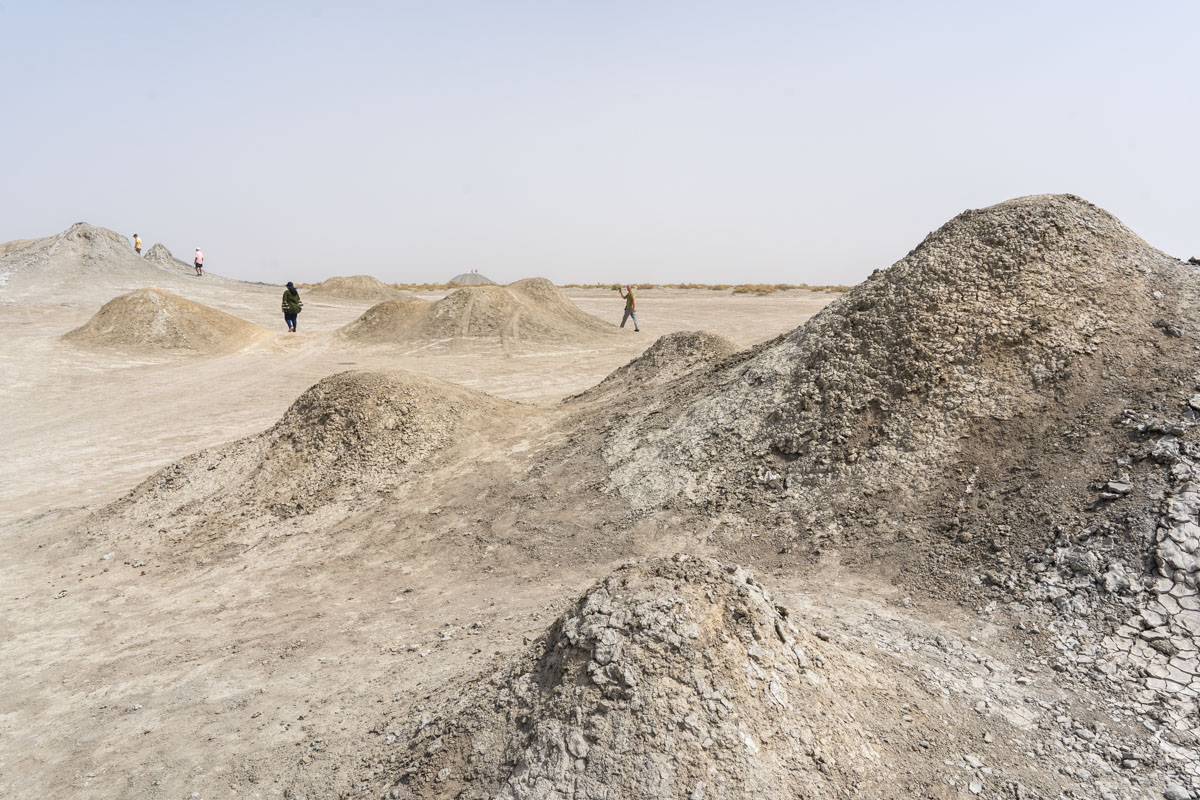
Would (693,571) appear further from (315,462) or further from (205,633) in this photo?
(315,462)

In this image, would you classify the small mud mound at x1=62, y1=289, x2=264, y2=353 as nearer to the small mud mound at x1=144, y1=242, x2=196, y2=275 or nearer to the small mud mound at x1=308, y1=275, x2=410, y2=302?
the small mud mound at x1=308, y1=275, x2=410, y2=302

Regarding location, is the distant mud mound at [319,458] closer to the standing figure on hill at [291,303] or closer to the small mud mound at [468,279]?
the standing figure on hill at [291,303]

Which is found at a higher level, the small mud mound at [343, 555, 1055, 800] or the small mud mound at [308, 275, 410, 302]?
the small mud mound at [308, 275, 410, 302]

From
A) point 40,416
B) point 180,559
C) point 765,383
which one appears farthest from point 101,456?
point 765,383

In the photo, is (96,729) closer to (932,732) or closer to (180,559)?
(180,559)

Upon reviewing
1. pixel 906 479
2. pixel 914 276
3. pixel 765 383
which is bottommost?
pixel 906 479

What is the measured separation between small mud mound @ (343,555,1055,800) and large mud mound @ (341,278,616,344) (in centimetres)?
1975

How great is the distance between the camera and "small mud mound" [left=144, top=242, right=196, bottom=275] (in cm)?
3897

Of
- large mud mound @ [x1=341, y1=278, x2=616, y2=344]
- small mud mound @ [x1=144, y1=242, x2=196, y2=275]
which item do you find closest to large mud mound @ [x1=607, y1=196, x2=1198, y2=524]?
large mud mound @ [x1=341, y1=278, x2=616, y2=344]

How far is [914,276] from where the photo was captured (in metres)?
7.95

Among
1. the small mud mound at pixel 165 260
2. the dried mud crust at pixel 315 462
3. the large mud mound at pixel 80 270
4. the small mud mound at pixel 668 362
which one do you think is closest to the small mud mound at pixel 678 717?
the dried mud crust at pixel 315 462

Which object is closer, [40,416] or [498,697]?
[498,697]

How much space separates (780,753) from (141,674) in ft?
16.2

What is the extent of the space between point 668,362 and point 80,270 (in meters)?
32.9
